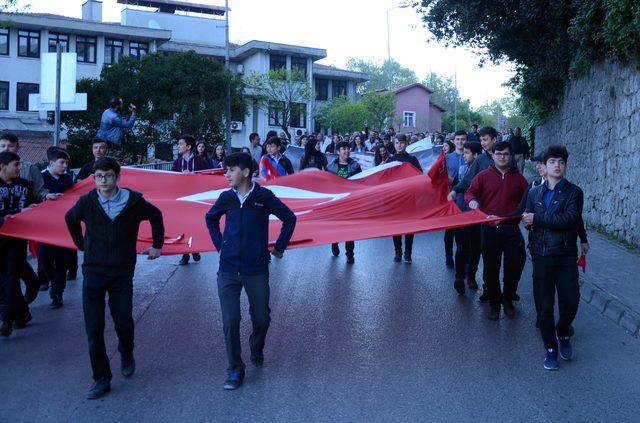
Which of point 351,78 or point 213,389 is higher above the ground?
point 351,78

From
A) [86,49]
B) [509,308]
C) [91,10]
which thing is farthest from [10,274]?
[91,10]

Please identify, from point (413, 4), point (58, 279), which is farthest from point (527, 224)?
point (413, 4)

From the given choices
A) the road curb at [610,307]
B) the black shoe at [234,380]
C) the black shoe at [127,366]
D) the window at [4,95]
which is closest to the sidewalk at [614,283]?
the road curb at [610,307]

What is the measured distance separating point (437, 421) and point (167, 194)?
5279 millimetres

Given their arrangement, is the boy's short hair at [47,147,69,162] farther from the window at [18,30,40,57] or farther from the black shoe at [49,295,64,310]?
the window at [18,30,40,57]

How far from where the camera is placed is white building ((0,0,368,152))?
47.7 meters

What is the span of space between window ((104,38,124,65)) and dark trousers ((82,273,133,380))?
4765 cm

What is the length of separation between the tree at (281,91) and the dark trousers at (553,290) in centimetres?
5017

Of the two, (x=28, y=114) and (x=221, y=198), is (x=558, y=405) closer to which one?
(x=221, y=198)

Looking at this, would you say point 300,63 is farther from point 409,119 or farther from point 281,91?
Result: point 409,119

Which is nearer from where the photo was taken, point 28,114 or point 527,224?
point 527,224

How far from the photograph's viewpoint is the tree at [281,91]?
185 ft

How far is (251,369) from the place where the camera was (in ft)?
20.1

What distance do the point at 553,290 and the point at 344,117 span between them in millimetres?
54353
